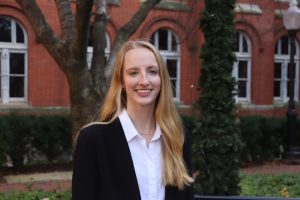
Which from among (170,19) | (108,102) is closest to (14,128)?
(170,19)

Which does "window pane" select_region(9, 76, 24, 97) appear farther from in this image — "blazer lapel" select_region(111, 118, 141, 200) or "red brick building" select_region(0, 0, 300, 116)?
"blazer lapel" select_region(111, 118, 141, 200)

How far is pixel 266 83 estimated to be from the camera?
1933 cm

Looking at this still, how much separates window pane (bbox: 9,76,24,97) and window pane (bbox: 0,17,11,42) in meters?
1.23

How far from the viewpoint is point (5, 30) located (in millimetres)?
15000

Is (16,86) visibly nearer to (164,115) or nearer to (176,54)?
(176,54)

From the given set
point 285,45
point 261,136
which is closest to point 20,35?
point 261,136

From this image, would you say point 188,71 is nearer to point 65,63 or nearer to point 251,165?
point 251,165

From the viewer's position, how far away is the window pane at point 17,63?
15219 millimetres

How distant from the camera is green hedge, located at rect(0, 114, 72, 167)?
11078 millimetres

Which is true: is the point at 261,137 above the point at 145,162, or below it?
below

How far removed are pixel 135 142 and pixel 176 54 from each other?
15.6 metres

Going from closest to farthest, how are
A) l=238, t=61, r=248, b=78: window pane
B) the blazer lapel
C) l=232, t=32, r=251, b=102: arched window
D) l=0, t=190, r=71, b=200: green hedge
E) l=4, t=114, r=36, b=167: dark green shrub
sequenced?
the blazer lapel
l=0, t=190, r=71, b=200: green hedge
l=4, t=114, r=36, b=167: dark green shrub
l=232, t=32, r=251, b=102: arched window
l=238, t=61, r=248, b=78: window pane

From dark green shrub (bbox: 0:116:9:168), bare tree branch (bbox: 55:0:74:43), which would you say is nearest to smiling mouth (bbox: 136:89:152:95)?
bare tree branch (bbox: 55:0:74:43)

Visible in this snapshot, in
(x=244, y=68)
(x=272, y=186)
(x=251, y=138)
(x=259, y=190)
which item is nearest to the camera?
(x=259, y=190)
